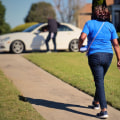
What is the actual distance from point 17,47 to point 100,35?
10.0 meters

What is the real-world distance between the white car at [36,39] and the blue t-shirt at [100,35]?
9711 millimetres

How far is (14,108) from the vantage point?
4.98 meters

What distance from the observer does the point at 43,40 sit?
1418 centimetres

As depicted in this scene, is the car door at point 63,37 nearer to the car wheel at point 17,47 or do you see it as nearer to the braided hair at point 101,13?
the car wheel at point 17,47

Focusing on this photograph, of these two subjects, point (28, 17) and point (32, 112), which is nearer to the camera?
point (32, 112)

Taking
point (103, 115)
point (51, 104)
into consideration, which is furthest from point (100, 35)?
point (51, 104)

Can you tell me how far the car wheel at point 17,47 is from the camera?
13.9m

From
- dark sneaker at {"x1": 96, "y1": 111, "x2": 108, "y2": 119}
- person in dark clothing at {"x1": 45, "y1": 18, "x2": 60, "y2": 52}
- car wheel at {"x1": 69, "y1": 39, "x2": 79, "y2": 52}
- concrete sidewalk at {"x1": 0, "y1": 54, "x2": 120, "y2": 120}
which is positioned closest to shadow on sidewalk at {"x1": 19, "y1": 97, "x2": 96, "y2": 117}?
concrete sidewalk at {"x1": 0, "y1": 54, "x2": 120, "y2": 120}

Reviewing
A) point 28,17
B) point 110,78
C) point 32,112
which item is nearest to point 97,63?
point 32,112

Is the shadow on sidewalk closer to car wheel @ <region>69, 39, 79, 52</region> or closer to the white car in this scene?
→ the white car

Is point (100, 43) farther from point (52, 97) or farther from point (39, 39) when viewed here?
point (39, 39)

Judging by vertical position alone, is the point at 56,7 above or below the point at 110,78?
above

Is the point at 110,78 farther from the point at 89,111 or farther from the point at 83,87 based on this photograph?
the point at 89,111

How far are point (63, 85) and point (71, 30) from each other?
807 centimetres
